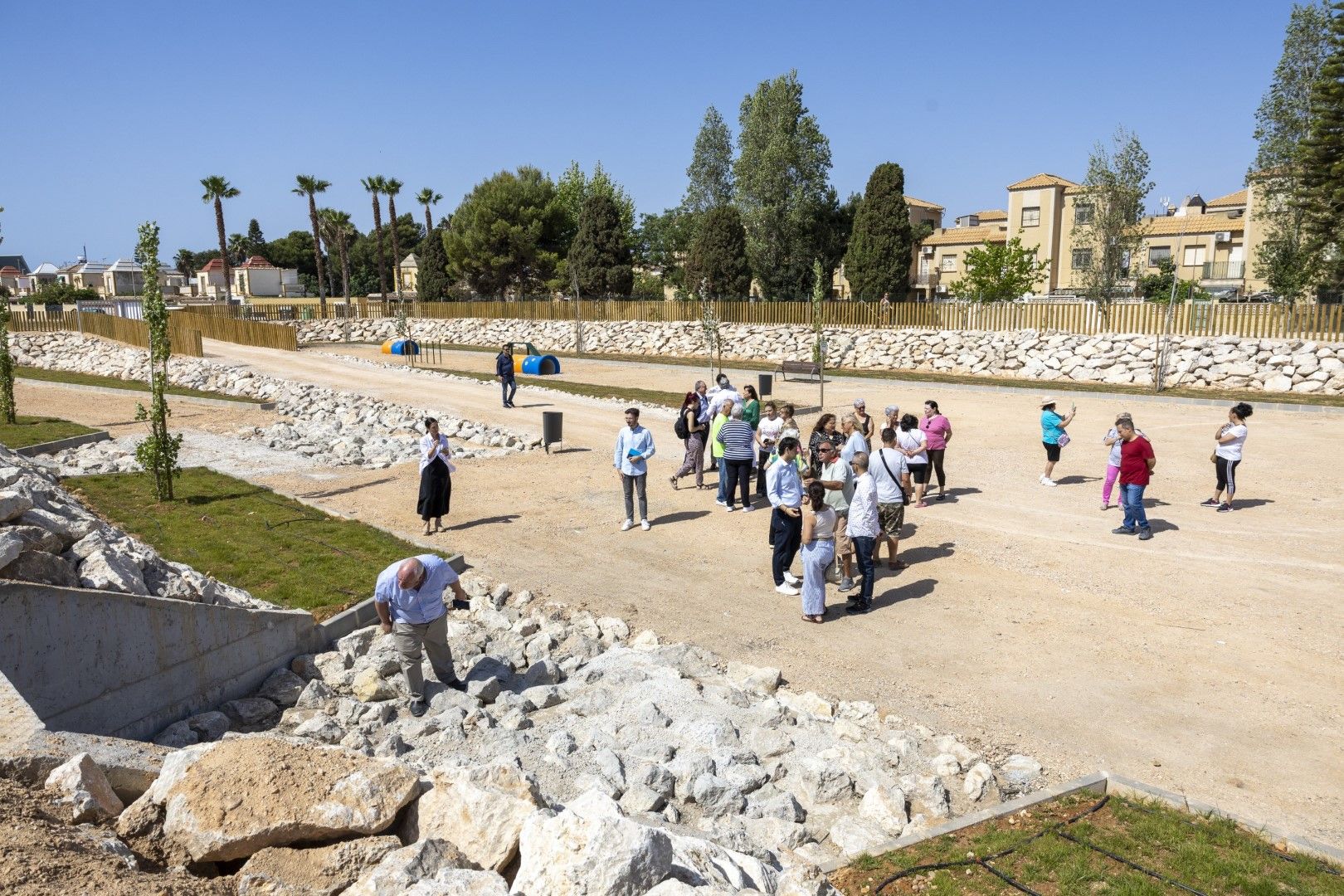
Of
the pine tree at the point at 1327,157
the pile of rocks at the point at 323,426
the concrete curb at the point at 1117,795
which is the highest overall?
the pine tree at the point at 1327,157

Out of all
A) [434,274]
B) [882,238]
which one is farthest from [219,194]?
[882,238]

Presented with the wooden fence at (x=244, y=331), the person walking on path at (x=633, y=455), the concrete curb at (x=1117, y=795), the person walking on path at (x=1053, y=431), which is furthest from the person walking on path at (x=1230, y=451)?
the wooden fence at (x=244, y=331)

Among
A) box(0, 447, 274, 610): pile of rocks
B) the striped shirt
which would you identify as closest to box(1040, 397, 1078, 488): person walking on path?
the striped shirt

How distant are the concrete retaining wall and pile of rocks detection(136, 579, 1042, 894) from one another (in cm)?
29

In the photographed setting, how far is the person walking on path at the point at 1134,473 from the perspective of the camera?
12.9 m

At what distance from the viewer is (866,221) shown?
47906 mm

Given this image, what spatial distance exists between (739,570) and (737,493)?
13.4 ft

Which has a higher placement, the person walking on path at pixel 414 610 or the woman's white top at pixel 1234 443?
the woman's white top at pixel 1234 443

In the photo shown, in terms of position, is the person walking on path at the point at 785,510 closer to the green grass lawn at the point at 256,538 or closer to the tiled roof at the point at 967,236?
the green grass lawn at the point at 256,538

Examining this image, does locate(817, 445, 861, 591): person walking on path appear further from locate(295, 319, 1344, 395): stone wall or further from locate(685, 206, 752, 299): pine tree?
locate(685, 206, 752, 299): pine tree

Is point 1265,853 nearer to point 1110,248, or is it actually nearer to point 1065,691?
point 1065,691

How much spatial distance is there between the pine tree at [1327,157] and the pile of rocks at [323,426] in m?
31.0

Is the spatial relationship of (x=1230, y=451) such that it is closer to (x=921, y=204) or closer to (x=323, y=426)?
(x=323, y=426)

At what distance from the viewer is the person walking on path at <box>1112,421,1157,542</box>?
12.9 metres
